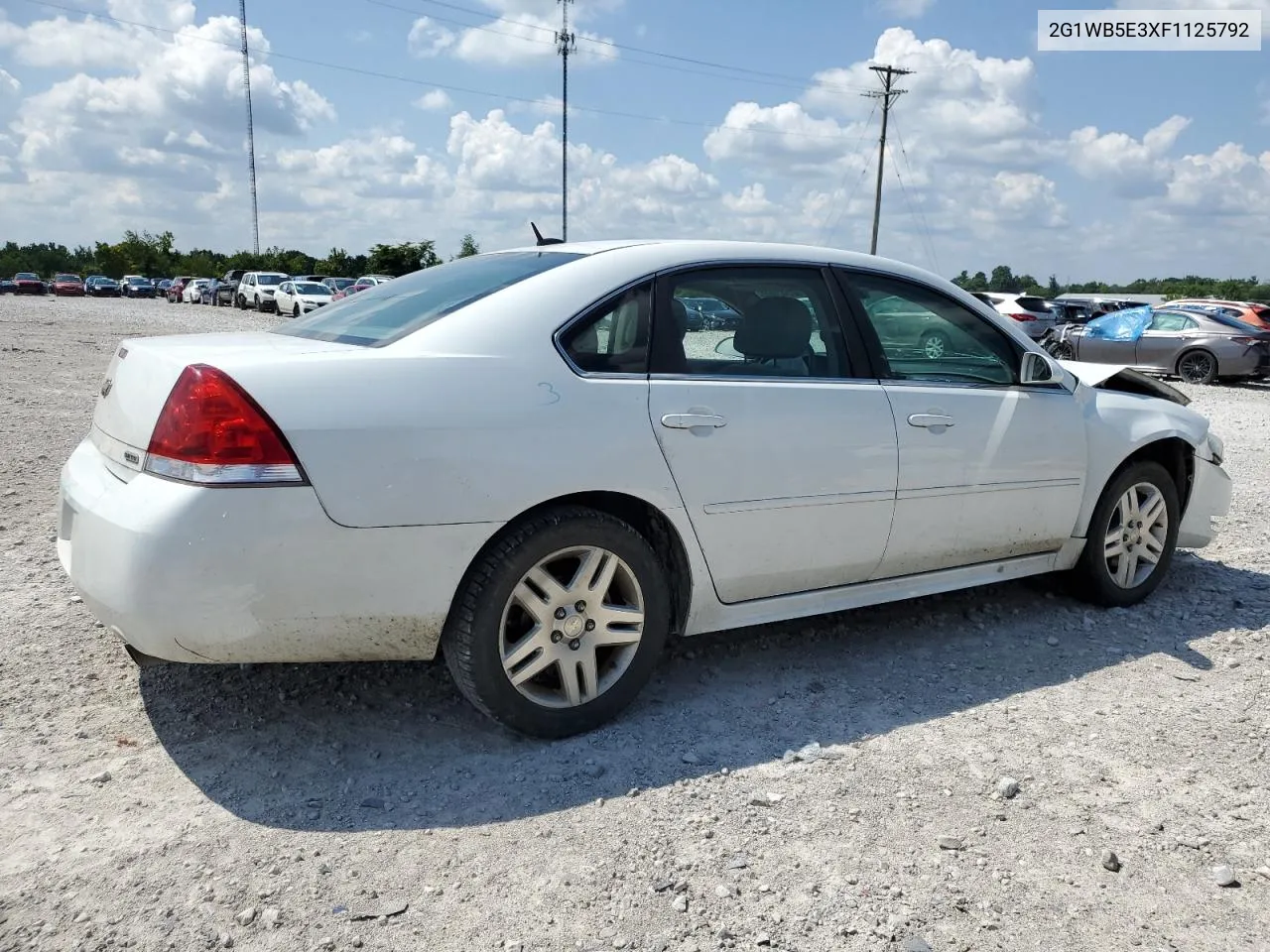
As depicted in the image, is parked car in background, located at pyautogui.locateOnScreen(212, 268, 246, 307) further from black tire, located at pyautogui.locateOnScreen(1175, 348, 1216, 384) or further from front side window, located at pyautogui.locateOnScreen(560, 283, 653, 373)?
front side window, located at pyautogui.locateOnScreen(560, 283, 653, 373)

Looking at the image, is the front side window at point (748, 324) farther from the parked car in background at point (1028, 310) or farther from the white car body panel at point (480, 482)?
the parked car in background at point (1028, 310)

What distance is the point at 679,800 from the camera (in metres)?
2.96

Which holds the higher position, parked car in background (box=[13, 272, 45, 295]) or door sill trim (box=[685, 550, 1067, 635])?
door sill trim (box=[685, 550, 1067, 635])

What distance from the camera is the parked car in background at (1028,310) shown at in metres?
24.5

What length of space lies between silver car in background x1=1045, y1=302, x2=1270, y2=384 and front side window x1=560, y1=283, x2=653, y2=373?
55.5ft

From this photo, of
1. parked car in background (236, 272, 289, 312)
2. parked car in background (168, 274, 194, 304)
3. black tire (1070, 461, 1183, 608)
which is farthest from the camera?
parked car in background (168, 274, 194, 304)

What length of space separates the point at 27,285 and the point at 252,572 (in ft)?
223

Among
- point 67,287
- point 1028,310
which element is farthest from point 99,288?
point 1028,310

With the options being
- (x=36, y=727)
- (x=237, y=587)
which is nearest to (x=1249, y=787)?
(x=237, y=587)

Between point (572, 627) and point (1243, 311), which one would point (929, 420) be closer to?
point (572, 627)

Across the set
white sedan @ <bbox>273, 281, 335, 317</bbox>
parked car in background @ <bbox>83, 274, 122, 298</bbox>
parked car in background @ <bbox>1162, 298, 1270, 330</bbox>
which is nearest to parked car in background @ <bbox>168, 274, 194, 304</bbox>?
parked car in background @ <bbox>83, 274, 122, 298</bbox>

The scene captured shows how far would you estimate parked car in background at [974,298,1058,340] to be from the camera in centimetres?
2445

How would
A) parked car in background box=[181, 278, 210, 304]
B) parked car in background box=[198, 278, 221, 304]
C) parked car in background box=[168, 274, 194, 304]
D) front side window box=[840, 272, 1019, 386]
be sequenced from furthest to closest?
parked car in background box=[168, 274, 194, 304] → parked car in background box=[181, 278, 210, 304] → parked car in background box=[198, 278, 221, 304] → front side window box=[840, 272, 1019, 386]

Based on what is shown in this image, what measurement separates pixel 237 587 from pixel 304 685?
993 millimetres
